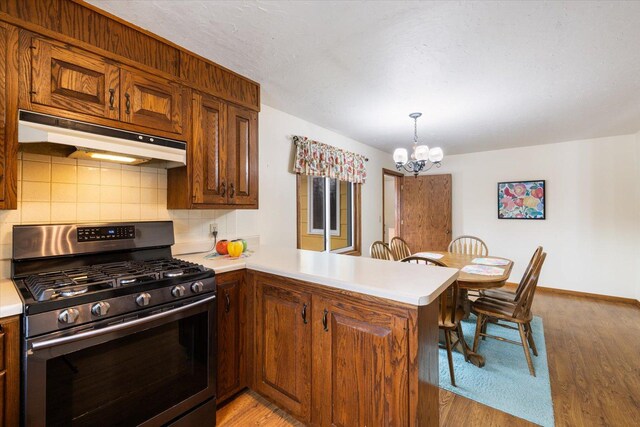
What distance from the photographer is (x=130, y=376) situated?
1323 millimetres

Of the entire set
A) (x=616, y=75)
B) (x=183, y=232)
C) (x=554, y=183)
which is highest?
(x=616, y=75)

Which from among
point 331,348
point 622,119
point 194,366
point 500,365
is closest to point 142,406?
point 194,366

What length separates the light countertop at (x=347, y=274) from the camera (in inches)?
46.4

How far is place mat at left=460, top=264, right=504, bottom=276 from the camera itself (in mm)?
2396

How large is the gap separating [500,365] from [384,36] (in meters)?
2.62

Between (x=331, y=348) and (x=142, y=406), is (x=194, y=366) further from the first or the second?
(x=331, y=348)

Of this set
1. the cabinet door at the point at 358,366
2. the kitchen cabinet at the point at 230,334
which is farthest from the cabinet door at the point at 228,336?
the cabinet door at the point at 358,366

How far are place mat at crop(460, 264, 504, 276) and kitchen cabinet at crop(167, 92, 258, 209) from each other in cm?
196

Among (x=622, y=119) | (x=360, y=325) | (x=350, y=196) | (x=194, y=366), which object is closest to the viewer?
(x=360, y=325)

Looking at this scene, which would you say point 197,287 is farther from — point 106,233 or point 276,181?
point 276,181

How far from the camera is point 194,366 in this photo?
1562mm

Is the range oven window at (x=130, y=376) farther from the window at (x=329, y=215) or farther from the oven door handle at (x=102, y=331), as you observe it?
the window at (x=329, y=215)

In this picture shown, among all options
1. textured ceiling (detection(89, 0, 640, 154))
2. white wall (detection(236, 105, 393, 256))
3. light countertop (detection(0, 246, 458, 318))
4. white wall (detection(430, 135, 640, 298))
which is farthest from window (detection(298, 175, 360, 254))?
white wall (detection(430, 135, 640, 298))

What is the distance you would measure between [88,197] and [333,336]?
1671mm
